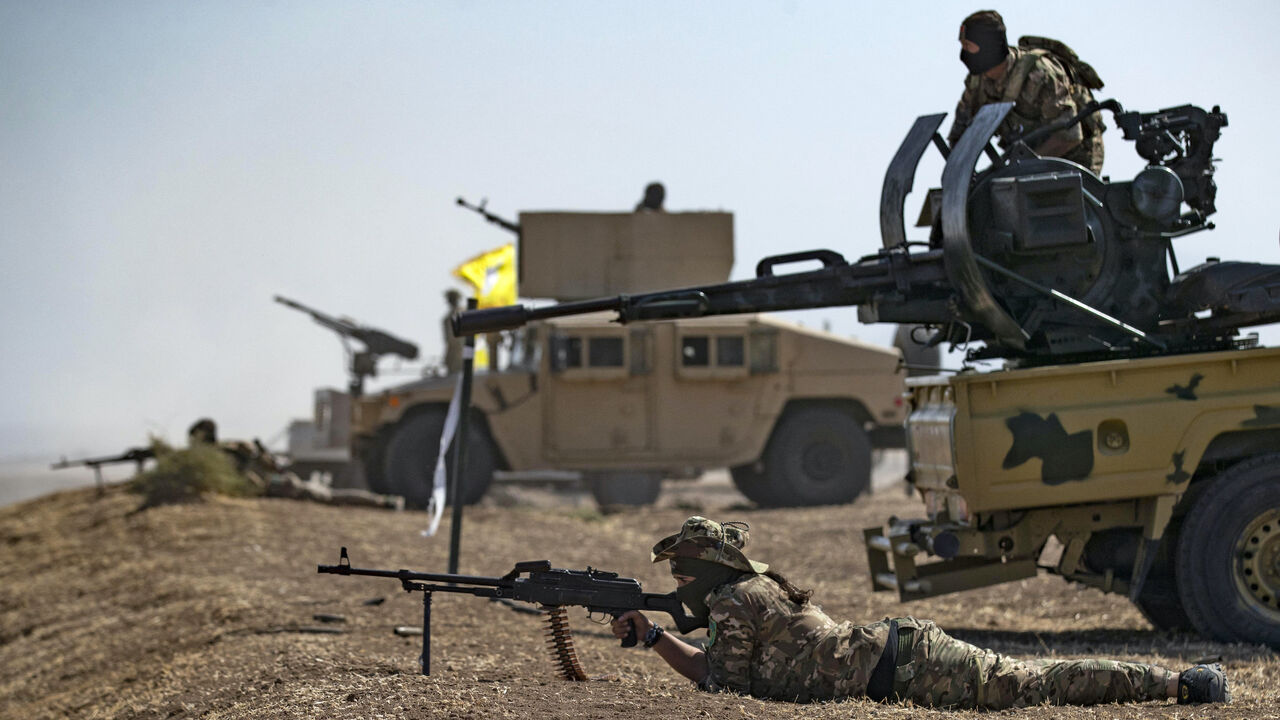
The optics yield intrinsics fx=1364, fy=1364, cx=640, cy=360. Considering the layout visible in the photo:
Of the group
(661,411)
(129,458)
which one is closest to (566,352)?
(661,411)

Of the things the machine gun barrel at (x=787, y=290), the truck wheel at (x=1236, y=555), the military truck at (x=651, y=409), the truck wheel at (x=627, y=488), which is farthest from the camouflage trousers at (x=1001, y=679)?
the truck wheel at (x=627, y=488)

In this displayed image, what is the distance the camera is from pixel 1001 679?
5.28 meters

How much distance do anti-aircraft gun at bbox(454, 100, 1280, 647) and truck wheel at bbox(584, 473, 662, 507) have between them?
769 cm

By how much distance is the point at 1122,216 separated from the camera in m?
7.79

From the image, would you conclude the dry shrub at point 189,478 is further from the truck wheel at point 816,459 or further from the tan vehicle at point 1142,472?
the tan vehicle at point 1142,472

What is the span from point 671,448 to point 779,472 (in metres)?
1.34

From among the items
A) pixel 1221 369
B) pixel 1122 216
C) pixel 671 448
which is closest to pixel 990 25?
pixel 1122 216

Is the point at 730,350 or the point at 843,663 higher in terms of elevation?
the point at 730,350

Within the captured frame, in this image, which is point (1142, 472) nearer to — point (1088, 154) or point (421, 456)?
point (1088, 154)

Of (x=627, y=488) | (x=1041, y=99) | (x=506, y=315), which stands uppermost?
(x=1041, y=99)

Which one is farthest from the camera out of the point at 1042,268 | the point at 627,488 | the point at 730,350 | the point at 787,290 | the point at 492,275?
the point at 627,488

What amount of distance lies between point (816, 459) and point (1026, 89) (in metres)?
8.55

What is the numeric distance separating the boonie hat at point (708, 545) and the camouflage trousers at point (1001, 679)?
69cm

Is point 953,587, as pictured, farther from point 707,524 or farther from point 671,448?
point 671,448
